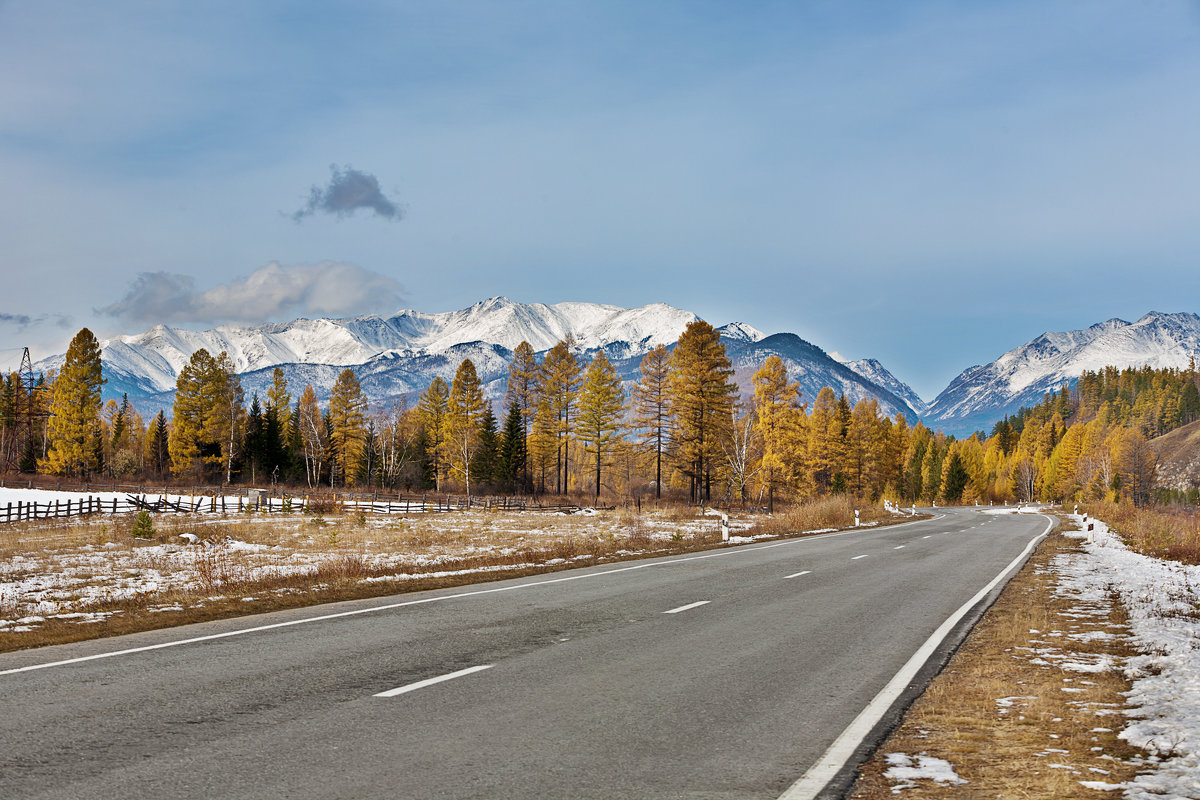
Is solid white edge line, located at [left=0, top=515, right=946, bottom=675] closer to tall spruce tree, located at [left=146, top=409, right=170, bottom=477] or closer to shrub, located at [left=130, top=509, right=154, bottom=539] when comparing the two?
shrub, located at [left=130, top=509, right=154, bottom=539]

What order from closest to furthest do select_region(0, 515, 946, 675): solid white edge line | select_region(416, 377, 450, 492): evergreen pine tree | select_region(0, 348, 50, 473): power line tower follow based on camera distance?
select_region(0, 515, 946, 675): solid white edge line
select_region(0, 348, 50, 473): power line tower
select_region(416, 377, 450, 492): evergreen pine tree

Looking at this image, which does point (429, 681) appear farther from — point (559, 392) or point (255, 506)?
point (559, 392)

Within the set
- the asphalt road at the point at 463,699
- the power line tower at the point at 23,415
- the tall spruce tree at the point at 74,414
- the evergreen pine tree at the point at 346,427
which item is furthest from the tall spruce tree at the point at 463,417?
the asphalt road at the point at 463,699

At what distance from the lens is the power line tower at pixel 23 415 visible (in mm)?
79812

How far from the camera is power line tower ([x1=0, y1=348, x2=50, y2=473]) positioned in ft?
262

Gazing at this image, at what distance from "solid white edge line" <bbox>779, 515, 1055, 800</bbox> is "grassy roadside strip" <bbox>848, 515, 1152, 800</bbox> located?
20 cm

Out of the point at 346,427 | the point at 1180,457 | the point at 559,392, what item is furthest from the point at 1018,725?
the point at 1180,457

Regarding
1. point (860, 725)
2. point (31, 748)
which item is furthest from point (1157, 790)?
point (31, 748)

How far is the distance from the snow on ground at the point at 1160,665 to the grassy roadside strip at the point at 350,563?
35.3 ft

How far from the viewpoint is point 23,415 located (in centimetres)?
8694

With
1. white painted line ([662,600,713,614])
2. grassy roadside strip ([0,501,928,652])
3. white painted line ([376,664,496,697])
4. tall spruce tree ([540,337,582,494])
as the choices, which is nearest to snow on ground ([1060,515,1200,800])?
white painted line ([662,600,713,614])

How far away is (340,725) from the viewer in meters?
6.09

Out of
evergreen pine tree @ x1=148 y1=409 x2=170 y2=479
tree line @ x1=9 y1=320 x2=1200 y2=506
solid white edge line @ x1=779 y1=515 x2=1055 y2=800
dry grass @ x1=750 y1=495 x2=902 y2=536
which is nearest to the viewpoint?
solid white edge line @ x1=779 y1=515 x2=1055 y2=800

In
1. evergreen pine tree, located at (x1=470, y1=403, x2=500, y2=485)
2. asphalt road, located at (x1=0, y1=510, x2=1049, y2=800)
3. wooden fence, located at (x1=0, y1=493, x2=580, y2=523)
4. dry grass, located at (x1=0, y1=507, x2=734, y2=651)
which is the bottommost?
wooden fence, located at (x1=0, y1=493, x2=580, y2=523)
